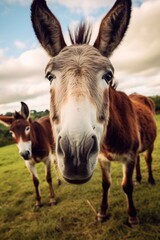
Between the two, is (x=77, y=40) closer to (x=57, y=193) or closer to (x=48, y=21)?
Answer: (x=48, y=21)

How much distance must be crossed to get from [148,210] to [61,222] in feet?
5.84

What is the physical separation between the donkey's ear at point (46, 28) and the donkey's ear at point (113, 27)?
512mm

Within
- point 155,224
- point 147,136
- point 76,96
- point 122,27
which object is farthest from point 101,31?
point 155,224

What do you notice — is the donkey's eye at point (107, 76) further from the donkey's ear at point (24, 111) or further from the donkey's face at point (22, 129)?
the donkey's ear at point (24, 111)

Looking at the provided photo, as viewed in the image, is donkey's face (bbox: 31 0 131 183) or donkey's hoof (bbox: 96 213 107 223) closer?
donkey's face (bbox: 31 0 131 183)

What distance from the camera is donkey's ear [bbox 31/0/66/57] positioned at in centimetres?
277

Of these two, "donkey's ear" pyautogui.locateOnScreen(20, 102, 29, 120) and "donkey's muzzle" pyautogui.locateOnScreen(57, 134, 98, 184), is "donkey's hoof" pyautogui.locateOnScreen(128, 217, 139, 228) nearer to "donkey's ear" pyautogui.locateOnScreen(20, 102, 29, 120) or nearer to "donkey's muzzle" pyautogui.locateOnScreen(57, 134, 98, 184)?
"donkey's muzzle" pyautogui.locateOnScreen(57, 134, 98, 184)

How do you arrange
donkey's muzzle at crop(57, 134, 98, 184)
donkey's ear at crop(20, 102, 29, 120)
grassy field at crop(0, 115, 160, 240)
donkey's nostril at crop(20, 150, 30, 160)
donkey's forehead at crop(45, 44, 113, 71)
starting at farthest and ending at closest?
1. donkey's ear at crop(20, 102, 29, 120)
2. donkey's nostril at crop(20, 150, 30, 160)
3. grassy field at crop(0, 115, 160, 240)
4. donkey's forehead at crop(45, 44, 113, 71)
5. donkey's muzzle at crop(57, 134, 98, 184)

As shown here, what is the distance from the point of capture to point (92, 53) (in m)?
2.60

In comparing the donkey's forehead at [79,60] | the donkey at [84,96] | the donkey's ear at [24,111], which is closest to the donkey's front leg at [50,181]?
the donkey's ear at [24,111]

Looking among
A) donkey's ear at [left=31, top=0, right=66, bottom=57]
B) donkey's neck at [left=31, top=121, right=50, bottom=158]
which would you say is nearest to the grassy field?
donkey's neck at [left=31, top=121, right=50, bottom=158]

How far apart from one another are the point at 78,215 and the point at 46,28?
3.77 m

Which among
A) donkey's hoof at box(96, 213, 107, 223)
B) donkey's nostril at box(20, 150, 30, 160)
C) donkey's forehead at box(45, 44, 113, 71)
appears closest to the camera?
donkey's forehead at box(45, 44, 113, 71)

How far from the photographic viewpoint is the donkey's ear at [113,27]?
9.11ft
